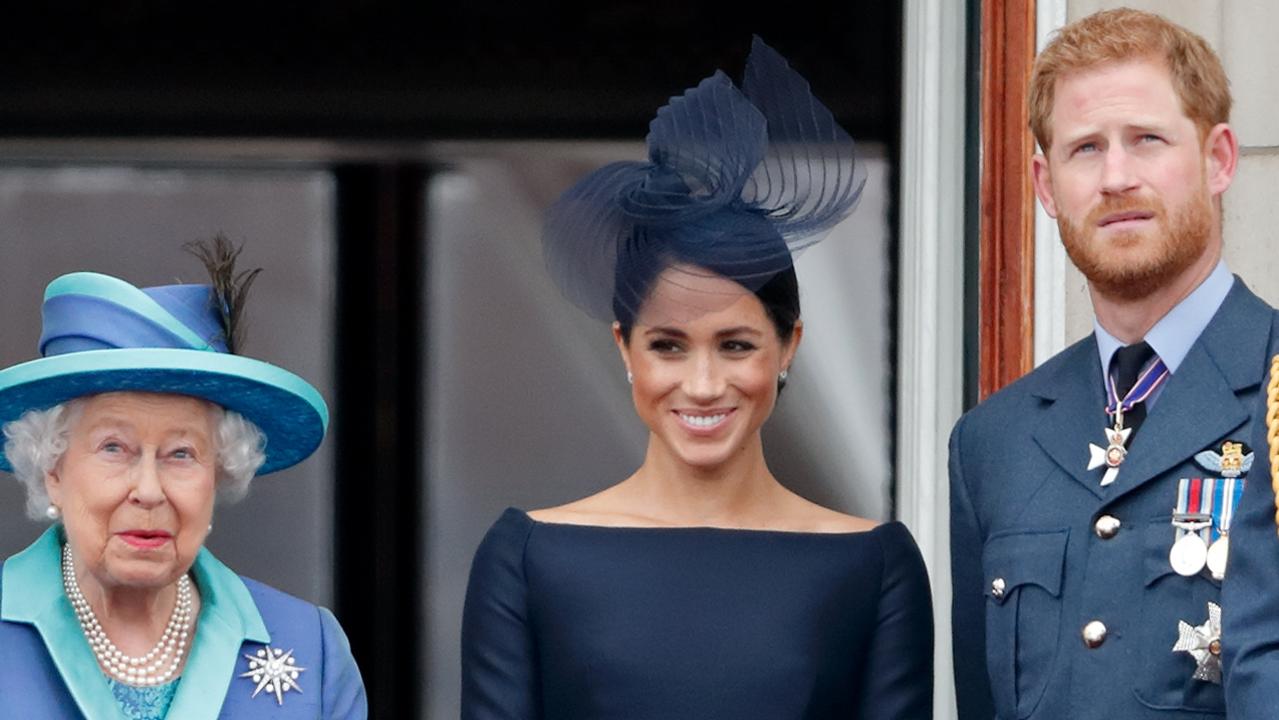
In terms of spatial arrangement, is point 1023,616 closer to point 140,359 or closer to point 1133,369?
point 1133,369

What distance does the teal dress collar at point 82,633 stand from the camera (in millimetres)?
3172

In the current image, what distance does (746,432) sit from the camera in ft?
12.0

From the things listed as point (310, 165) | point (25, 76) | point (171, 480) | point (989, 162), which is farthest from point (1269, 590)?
point (25, 76)

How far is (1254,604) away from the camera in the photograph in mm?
2658

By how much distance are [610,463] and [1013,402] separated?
6.41 feet

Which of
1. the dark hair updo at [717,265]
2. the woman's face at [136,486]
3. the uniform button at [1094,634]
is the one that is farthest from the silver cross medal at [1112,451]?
the woman's face at [136,486]

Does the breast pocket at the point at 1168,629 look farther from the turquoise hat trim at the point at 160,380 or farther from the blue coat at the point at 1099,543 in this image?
the turquoise hat trim at the point at 160,380

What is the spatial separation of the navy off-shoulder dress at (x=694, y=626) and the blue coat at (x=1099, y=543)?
0.78ft

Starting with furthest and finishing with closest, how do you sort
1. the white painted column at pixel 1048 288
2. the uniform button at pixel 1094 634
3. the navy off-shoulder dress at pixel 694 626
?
the white painted column at pixel 1048 288 → the navy off-shoulder dress at pixel 694 626 → the uniform button at pixel 1094 634

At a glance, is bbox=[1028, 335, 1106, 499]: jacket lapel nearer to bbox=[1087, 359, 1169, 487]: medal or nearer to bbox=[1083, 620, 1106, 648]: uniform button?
bbox=[1087, 359, 1169, 487]: medal

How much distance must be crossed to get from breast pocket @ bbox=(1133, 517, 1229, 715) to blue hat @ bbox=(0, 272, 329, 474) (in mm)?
1233

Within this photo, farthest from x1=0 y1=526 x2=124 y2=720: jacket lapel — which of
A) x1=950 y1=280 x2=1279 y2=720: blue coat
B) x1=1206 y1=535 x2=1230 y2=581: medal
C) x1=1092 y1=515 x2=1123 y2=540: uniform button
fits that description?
x1=1206 y1=535 x2=1230 y2=581: medal

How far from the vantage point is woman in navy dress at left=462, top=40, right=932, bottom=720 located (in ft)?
11.8

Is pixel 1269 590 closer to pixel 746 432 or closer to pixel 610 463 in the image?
pixel 746 432
